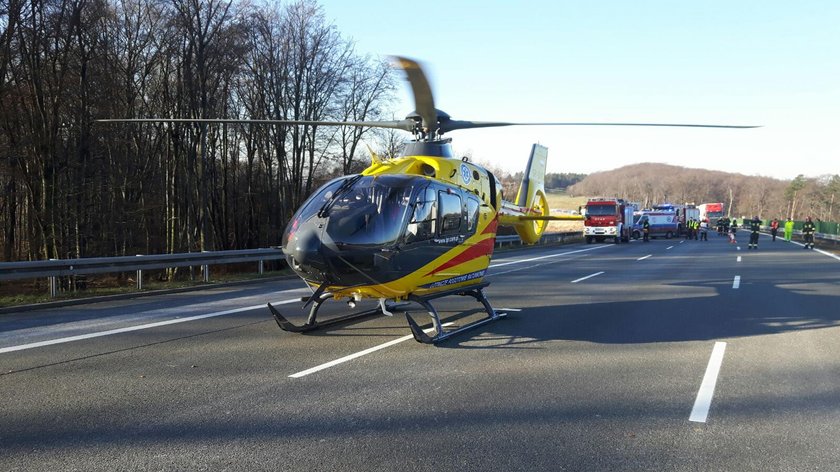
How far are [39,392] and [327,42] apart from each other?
33.3 metres

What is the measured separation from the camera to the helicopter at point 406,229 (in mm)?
7285

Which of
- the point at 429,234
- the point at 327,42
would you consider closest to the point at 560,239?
the point at 327,42

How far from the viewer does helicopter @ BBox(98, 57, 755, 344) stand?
7285 millimetres

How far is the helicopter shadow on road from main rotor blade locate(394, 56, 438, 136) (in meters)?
3.41

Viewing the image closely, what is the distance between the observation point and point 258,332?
338 inches

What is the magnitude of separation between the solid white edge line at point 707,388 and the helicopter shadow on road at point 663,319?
926 mm

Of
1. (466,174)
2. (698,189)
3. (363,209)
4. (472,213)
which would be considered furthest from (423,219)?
(698,189)

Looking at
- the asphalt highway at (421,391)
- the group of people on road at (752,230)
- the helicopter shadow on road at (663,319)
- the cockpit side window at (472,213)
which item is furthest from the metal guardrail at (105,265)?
the group of people on road at (752,230)

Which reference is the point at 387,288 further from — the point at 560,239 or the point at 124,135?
the point at 560,239

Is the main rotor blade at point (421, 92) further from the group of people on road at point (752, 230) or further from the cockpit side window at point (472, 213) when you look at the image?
the group of people on road at point (752, 230)

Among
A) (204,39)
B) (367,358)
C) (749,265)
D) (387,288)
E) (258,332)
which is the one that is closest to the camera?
(367,358)

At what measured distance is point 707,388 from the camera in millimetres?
5859

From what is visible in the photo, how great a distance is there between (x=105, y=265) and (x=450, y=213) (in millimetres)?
9224

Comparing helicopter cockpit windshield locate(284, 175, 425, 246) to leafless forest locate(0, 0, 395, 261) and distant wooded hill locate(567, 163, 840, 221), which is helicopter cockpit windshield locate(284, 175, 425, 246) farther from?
distant wooded hill locate(567, 163, 840, 221)
